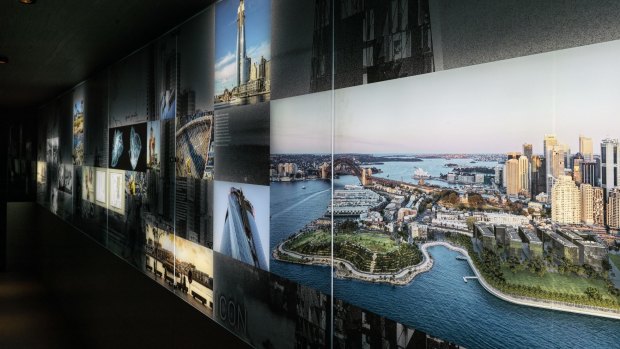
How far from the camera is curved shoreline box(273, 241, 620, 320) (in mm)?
1019

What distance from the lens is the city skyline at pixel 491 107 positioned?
1011mm

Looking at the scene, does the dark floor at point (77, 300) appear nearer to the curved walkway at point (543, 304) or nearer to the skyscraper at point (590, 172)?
the curved walkway at point (543, 304)

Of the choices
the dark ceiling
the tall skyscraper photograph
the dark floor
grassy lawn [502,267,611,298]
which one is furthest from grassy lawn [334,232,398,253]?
the dark ceiling

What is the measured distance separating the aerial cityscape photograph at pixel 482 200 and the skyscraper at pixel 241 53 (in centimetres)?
64

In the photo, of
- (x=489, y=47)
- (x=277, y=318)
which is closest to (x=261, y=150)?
(x=277, y=318)

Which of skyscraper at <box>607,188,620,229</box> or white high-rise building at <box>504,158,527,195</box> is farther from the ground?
white high-rise building at <box>504,158,527,195</box>

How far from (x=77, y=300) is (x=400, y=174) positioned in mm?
5664

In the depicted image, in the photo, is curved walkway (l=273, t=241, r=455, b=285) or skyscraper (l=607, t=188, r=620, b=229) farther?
curved walkway (l=273, t=241, r=455, b=285)

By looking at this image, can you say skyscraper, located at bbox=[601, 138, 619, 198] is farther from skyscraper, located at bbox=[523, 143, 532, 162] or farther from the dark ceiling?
the dark ceiling

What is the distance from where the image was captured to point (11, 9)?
2842 mm

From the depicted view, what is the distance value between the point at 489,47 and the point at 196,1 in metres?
1.94

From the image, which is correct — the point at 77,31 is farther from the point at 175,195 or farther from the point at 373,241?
the point at 373,241

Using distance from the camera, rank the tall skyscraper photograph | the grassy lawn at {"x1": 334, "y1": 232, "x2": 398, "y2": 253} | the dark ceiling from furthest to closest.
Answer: the dark ceiling < the tall skyscraper photograph < the grassy lawn at {"x1": 334, "y1": 232, "x2": 398, "y2": 253}

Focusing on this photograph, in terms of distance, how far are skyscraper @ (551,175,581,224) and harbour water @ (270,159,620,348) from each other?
21 cm
